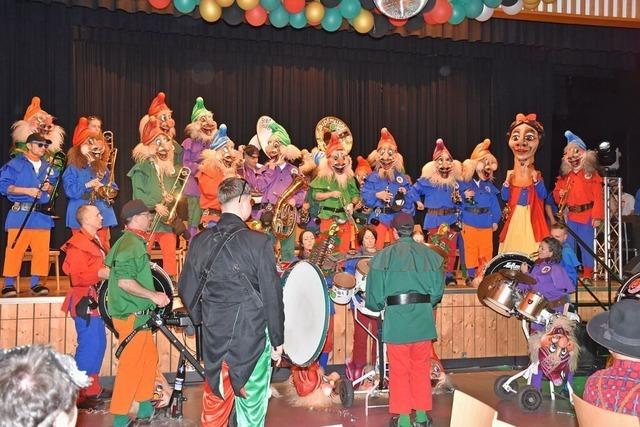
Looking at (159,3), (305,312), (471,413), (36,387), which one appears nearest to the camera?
(36,387)

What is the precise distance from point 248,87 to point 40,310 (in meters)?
5.78

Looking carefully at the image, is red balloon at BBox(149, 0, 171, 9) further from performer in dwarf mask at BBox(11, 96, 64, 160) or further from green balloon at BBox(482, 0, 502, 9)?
green balloon at BBox(482, 0, 502, 9)

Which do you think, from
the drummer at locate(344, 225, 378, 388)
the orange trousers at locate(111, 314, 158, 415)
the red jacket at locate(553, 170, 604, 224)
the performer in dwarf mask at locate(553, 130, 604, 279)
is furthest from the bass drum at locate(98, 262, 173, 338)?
the red jacket at locate(553, 170, 604, 224)

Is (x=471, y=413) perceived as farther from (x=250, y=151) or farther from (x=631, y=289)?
(x=250, y=151)

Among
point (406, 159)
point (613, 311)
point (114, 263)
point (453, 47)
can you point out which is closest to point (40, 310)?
point (114, 263)

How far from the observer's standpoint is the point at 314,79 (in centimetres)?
1248

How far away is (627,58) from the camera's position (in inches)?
512

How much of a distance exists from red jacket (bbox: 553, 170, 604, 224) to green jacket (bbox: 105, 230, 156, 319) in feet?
20.0

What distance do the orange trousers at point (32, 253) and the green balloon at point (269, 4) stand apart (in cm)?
354

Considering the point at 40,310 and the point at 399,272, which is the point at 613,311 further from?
the point at 40,310

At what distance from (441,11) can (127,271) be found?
536cm

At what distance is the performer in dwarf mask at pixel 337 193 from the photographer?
911 cm

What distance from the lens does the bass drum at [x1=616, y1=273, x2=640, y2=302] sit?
658 centimetres

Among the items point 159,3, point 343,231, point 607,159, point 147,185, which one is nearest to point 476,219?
point 607,159
